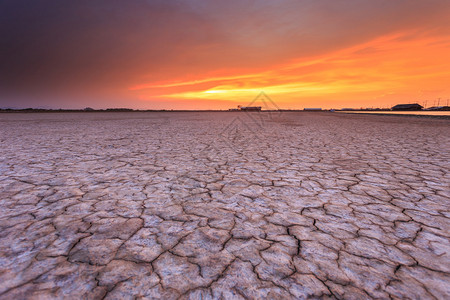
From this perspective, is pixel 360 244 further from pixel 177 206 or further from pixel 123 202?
pixel 123 202

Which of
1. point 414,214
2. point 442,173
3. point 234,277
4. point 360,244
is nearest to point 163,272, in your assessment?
point 234,277

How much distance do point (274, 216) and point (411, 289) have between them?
970 millimetres

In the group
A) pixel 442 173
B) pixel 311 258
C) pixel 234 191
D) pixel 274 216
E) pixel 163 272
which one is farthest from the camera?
pixel 442 173

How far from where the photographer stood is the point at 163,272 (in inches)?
50.4

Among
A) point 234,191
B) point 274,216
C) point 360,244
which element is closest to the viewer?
point 360,244

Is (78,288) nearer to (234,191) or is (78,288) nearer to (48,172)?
(234,191)

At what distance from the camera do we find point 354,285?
46.5 inches

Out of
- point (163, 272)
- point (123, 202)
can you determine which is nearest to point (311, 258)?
point (163, 272)

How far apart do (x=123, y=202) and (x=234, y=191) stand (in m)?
1.19

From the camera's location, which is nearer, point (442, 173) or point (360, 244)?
point (360, 244)

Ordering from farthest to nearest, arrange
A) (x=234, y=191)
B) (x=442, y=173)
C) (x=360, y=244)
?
(x=442, y=173) → (x=234, y=191) → (x=360, y=244)

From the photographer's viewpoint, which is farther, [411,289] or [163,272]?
[163,272]

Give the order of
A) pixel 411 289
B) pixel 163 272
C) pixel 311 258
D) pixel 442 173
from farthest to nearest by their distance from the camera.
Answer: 1. pixel 442 173
2. pixel 311 258
3. pixel 163 272
4. pixel 411 289

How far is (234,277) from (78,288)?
841 millimetres
